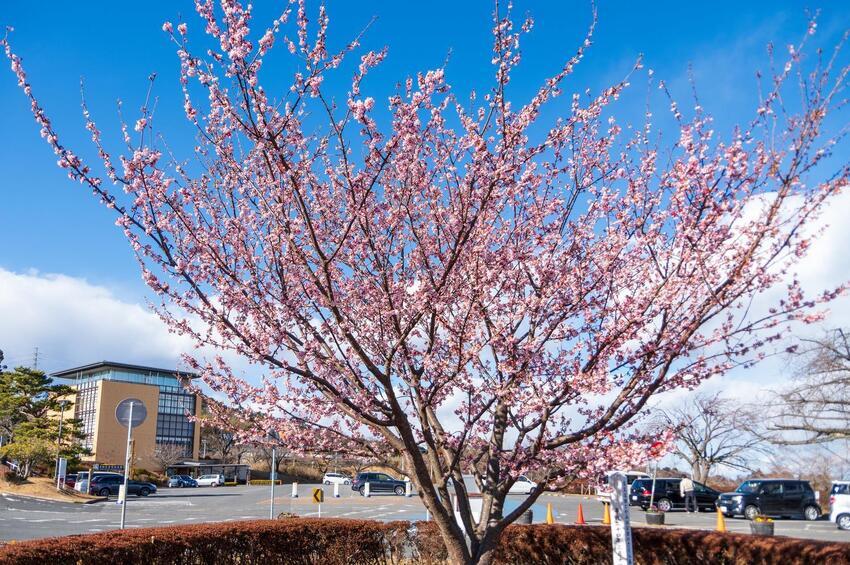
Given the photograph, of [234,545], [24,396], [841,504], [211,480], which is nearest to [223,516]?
[234,545]

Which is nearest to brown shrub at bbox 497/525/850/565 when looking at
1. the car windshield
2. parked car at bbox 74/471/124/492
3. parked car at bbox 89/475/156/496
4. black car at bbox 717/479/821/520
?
black car at bbox 717/479/821/520

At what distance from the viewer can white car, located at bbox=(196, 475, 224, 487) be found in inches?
2141

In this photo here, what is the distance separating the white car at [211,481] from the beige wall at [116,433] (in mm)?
13563

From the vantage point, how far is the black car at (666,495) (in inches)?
1120

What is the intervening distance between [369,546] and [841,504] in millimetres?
18777

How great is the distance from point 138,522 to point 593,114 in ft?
69.1

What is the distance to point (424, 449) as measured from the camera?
23.1 feet

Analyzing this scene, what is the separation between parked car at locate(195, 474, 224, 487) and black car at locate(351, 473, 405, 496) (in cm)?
2124

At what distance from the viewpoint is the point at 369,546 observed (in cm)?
1073

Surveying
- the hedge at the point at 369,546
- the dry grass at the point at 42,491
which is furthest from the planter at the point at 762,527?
the dry grass at the point at 42,491

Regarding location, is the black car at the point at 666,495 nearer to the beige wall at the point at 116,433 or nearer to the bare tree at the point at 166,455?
the bare tree at the point at 166,455

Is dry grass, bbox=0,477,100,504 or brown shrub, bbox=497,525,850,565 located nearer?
brown shrub, bbox=497,525,850,565

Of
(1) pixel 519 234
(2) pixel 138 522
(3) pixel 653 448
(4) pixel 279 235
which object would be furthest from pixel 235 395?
(2) pixel 138 522

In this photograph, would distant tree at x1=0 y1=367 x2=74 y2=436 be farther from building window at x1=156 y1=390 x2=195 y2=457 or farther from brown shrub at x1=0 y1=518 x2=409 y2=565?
brown shrub at x1=0 y1=518 x2=409 y2=565
